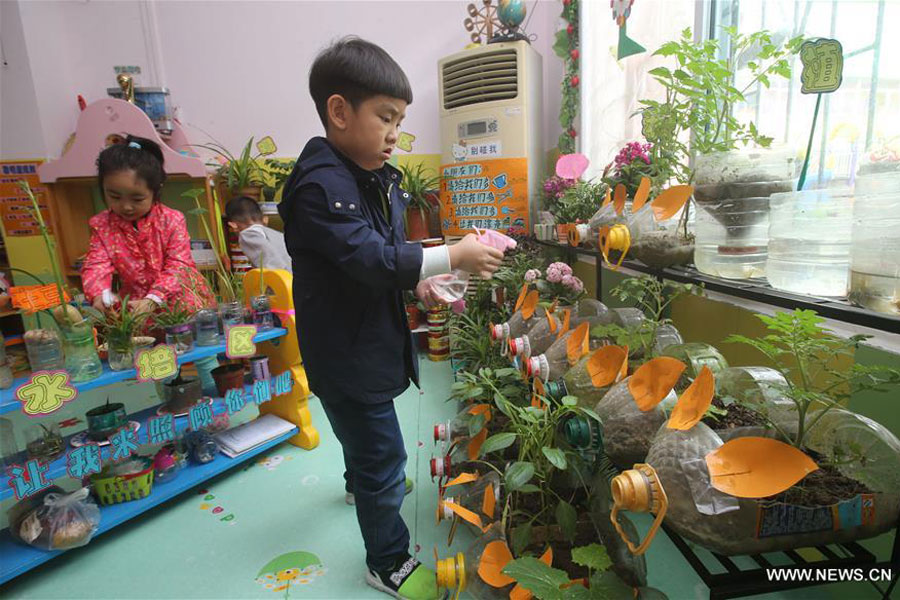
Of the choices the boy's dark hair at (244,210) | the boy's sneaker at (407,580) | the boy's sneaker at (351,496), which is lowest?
the boy's sneaker at (351,496)

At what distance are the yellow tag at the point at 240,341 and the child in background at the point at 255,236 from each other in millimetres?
637

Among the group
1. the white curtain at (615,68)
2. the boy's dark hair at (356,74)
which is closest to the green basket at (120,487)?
the boy's dark hair at (356,74)

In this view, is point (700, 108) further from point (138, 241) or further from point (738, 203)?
point (138, 241)

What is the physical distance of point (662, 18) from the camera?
4.95ft

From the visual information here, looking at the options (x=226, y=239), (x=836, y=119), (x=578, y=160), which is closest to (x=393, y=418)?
(x=578, y=160)

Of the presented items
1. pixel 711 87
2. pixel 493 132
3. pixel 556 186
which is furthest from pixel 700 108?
pixel 493 132

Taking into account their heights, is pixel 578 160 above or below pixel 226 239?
above

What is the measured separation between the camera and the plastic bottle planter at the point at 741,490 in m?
0.41

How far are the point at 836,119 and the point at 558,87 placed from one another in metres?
1.81

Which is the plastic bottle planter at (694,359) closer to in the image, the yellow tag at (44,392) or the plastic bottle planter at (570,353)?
the plastic bottle planter at (570,353)

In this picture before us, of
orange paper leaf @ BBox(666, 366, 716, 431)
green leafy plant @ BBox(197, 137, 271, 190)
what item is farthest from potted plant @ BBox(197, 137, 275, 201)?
orange paper leaf @ BBox(666, 366, 716, 431)

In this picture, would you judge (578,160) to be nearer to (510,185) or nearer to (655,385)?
(655,385)

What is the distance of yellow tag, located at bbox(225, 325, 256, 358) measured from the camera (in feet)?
4.78

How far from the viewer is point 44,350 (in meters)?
1.14
